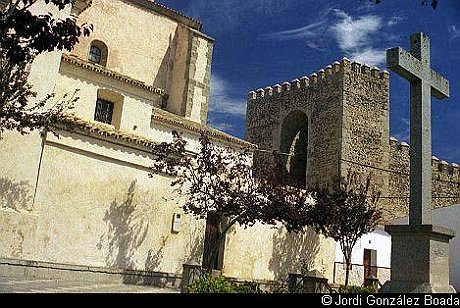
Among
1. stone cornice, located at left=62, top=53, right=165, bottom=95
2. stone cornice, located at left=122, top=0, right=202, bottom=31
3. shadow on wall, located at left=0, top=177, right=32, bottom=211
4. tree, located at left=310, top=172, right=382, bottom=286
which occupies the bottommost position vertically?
shadow on wall, located at left=0, top=177, right=32, bottom=211

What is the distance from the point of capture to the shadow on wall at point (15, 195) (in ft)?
38.5

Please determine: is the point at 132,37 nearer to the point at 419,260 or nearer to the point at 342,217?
the point at 342,217

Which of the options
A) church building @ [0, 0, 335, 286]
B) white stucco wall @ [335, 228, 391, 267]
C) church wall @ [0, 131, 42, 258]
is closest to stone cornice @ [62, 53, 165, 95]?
church building @ [0, 0, 335, 286]

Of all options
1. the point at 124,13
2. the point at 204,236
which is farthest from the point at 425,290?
the point at 124,13

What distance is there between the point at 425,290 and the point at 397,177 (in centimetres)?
2370

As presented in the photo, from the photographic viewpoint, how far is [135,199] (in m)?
14.3

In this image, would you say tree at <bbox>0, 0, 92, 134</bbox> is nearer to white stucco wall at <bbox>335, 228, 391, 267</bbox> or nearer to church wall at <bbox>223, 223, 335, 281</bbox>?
church wall at <bbox>223, 223, 335, 281</bbox>

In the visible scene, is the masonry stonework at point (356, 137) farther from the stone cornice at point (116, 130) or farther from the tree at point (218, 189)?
the tree at point (218, 189)

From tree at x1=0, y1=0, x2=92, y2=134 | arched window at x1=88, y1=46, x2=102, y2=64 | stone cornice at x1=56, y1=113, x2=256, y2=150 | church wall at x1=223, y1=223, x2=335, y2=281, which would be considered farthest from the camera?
arched window at x1=88, y1=46, x2=102, y2=64

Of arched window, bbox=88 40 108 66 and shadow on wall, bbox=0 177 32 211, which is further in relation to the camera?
arched window, bbox=88 40 108 66

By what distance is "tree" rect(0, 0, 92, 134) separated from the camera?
6.24 m

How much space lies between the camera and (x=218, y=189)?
14820 mm

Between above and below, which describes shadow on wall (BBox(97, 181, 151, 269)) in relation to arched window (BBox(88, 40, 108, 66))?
below

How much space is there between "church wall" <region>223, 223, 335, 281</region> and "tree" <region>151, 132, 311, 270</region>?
1.00 m
